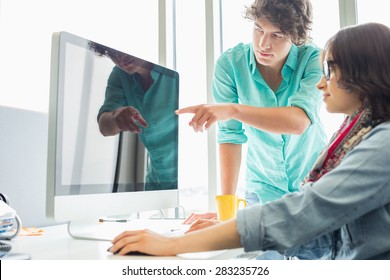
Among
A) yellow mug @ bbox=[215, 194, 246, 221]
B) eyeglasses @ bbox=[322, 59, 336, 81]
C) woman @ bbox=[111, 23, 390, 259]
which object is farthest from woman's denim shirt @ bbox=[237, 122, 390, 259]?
yellow mug @ bbox=[215, 194, 246, 221]

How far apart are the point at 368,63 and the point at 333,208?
34 cm

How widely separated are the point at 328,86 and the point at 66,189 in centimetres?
66

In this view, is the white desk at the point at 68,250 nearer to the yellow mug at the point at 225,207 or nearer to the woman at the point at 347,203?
the woman at the point at 347,203

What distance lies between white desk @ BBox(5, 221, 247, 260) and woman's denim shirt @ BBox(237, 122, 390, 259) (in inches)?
6.3

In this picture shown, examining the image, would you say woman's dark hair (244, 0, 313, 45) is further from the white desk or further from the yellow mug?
the white desk

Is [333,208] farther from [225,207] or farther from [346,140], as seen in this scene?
[225,207]

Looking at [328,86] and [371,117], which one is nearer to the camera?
[371,117]

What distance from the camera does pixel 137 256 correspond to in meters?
0.77

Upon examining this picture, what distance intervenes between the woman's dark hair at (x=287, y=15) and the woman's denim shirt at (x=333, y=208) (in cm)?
83

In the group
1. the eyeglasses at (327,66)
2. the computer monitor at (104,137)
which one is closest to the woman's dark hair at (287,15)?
the computer monitor at (104,137)

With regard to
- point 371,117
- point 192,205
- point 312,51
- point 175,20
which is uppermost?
point 175,20

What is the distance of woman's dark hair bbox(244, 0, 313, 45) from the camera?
1.46m
